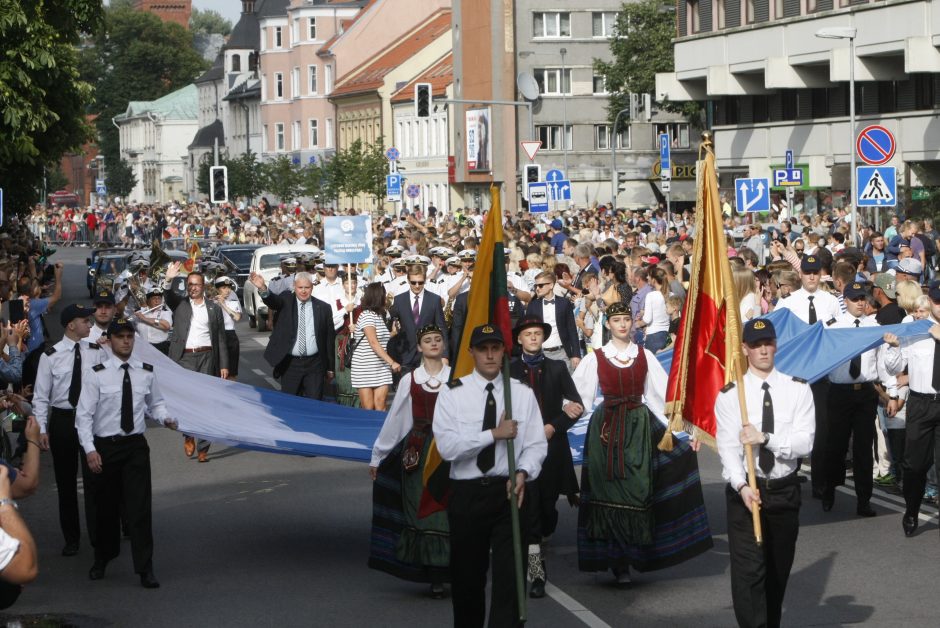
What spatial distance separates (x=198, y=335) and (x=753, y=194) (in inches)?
643

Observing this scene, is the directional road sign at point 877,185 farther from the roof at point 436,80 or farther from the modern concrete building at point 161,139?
the modern concrete building at point 161,139

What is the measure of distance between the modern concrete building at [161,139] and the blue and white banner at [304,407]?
5168 inches

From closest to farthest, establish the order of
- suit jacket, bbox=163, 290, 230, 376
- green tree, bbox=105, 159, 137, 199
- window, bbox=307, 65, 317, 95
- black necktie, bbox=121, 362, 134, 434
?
black necktie, bbox=121, 362, 134, 434, suit jacket, bbox=163, 290, 230, 376, window, bbox=307, 65, 317, 95, green tree, bbox=105, 159, 137, 199

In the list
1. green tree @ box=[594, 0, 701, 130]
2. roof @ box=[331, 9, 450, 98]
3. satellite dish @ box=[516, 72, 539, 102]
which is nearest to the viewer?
satellite dish @ box=[516, 72, 539, 102]

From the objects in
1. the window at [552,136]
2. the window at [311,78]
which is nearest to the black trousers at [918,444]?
the window at [552,136]

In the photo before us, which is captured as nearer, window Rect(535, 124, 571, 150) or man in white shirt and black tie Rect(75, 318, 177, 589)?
man in white shirt and black tie Rect(75, 318, 177, 589)

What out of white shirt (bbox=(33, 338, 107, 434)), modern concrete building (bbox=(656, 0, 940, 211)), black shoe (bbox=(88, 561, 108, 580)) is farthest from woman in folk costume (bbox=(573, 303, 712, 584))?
modern concrete building (bbox=(656, 0, 940, 211))

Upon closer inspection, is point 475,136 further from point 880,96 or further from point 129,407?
point 129,407

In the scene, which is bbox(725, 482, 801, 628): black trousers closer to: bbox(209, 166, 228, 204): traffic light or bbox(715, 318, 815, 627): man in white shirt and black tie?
bbox(715, 318, 815, 627): man in white shirt and black tie

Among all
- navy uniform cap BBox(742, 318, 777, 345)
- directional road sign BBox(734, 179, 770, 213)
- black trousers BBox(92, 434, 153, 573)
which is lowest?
black trousers BBox(92, 434, 153, 573)

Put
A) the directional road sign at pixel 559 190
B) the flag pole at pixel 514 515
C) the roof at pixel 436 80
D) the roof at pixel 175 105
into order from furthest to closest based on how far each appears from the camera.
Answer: the roof at pixel 175 105 → the roof at pixel 436 80 → the directional road sign at pixel 559 190 → the flag pole at pixel 514 515

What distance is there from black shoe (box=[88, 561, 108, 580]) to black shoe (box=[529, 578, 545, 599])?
2.98 m

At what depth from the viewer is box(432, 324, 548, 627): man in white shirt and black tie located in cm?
836

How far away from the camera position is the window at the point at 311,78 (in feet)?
370
